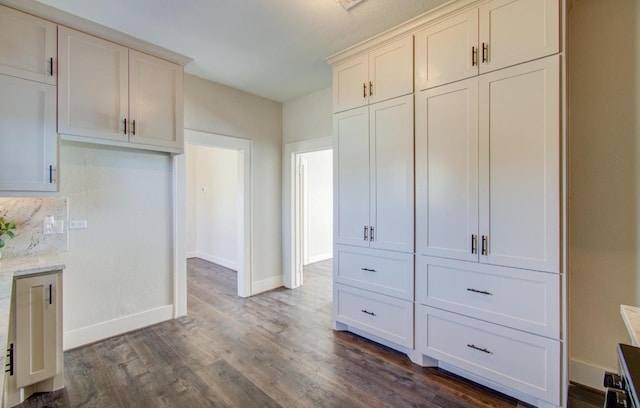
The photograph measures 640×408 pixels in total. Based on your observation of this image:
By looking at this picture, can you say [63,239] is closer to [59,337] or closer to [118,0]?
[59,337]

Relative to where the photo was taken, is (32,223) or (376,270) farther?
(376,270)

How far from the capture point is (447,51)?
7.49 feet

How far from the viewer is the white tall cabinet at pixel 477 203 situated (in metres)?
1.88

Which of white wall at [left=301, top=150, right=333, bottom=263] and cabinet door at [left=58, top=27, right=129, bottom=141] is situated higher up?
cabinet door at [left=58, top=27, right=129, bottom=141]

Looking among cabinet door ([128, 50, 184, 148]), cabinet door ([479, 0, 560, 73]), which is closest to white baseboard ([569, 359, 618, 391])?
cabinet door ([479, 0, 560, 73])

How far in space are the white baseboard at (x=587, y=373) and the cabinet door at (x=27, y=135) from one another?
4.18 meters

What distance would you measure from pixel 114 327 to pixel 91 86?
228 centimetres

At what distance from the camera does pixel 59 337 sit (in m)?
2.09

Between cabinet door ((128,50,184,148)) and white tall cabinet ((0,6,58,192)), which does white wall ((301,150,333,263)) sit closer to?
cabinet door ((128,50,184,148))

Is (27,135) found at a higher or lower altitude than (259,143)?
lower

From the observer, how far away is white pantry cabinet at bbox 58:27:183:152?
2.37 m

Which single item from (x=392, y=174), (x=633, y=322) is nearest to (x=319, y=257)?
(x=392, y=174)

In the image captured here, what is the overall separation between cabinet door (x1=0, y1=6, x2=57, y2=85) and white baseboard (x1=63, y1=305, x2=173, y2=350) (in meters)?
2.21

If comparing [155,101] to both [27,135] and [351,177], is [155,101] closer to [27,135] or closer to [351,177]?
[27,135]
